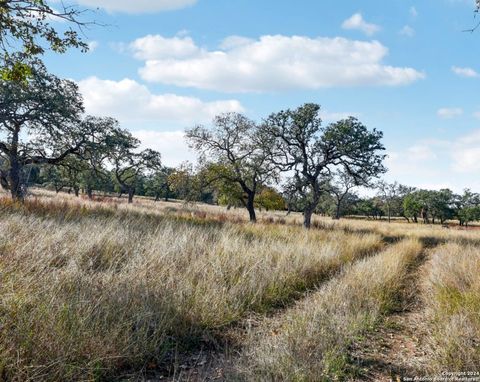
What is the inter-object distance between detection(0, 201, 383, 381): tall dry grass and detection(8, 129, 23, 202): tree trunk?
9590 mm

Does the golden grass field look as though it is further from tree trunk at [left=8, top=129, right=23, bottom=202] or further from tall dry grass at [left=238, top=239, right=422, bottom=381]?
tree trunk at [left=8, top=129, right=23, bottom=202]

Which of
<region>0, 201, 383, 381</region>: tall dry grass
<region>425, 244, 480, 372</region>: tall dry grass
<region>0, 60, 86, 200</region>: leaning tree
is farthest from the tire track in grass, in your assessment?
<region>0, 60, 86, 200</region>: leaning tree

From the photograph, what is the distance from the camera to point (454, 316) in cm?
440

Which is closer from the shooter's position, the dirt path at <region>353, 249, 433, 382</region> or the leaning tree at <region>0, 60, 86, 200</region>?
the dirt path at <region>353, 249, 433, 382</region>

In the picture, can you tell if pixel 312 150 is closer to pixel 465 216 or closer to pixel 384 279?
pixel 384 279

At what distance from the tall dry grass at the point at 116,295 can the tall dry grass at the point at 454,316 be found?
7.66ft

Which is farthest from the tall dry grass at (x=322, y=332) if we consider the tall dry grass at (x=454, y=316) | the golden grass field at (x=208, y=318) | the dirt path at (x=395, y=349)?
the tall dry grass at (x=454, y=316)

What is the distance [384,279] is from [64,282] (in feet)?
19.4

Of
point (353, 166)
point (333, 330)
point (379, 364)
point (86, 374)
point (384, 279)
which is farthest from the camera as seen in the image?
point (353, 166)

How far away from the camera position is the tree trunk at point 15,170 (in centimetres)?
1560

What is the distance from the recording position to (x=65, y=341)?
3129 millimetres

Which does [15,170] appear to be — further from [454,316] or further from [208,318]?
[454,316]

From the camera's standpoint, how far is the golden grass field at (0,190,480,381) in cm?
318

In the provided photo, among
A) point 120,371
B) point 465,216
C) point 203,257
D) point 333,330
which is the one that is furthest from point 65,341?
point 465,216
